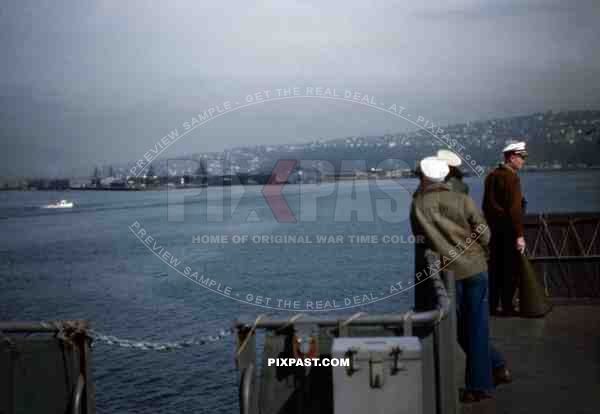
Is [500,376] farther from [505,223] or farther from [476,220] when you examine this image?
[505,223]

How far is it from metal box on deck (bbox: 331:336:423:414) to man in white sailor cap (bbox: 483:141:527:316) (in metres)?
4.43

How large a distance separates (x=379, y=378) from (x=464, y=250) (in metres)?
1.99

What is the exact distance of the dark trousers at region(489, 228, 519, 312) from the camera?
28.3 ft

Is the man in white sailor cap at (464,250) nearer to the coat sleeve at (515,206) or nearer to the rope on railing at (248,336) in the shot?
the rope on railing at (248,336)

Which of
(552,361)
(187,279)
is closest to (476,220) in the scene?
(552,361)

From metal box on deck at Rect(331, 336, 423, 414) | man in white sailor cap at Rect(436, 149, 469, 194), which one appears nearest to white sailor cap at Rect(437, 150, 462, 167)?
man in white sailor cap at Rect(436, 149, 469, 194)

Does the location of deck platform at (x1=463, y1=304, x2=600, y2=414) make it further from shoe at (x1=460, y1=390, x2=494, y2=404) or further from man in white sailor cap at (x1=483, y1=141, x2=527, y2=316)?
man in white sailor cap at (x1=483, y1=141, x2=527, y2=316)

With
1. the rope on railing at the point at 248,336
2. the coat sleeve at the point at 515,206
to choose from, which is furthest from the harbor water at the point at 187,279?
the coat sleeve at the point at 515,206

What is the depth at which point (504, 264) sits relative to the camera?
8.77m

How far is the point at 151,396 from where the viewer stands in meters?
19.8

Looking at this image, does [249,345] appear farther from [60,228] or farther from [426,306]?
[60,228]

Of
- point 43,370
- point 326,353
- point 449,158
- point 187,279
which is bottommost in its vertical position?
point 187,279

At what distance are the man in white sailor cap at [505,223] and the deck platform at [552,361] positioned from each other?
1.26ft

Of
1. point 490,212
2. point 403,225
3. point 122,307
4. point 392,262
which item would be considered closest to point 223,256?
point 392,262
